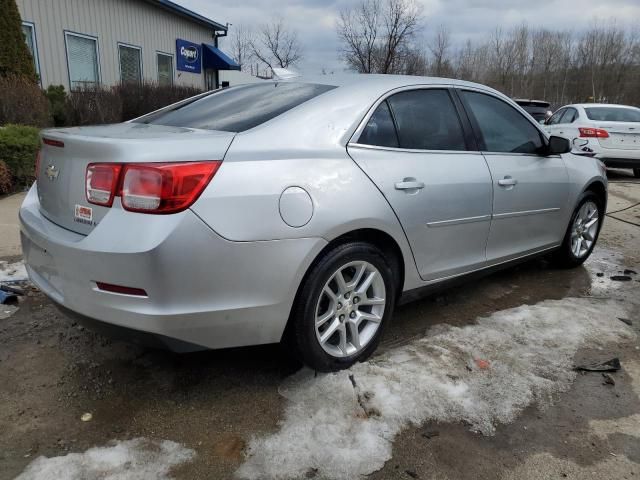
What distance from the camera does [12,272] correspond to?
→ 415 centimetres

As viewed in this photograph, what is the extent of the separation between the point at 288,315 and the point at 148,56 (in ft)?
53.9

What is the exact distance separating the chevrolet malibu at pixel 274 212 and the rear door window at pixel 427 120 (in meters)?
0.01

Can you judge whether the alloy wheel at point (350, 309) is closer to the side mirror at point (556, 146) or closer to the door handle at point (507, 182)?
the door handle at point (507, 182)

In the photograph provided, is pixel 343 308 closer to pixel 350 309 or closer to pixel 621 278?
pixel 350 309

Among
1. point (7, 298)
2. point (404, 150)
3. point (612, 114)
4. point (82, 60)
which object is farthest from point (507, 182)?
point (82, 60)

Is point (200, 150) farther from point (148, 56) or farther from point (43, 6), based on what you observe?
point (148, 56)

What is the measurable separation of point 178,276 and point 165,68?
17677mm

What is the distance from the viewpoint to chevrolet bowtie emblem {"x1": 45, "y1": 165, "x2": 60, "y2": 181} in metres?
2.52

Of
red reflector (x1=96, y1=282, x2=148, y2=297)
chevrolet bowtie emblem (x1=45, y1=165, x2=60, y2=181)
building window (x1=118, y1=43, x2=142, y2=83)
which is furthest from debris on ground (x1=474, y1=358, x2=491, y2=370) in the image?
building window (x1=118, y1=43, x2=142, y2=83)

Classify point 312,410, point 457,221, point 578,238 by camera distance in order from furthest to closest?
point 578,238 → point 457,221 → point 312,410

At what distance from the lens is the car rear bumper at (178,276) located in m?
2.09

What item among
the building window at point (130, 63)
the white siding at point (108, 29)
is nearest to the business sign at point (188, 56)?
the white siding at point (108, 29)

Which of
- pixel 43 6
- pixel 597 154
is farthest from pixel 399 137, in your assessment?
pixel 43 6

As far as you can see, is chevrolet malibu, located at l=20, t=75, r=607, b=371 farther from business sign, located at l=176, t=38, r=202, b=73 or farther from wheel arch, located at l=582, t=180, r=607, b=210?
business sign, located at l=176, t=38, r=202, b=73
